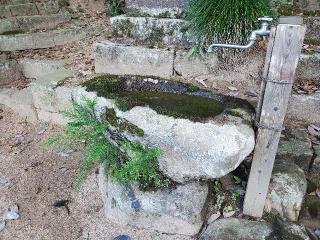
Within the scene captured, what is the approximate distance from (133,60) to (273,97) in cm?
220

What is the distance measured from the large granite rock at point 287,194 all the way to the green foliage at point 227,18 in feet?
5.34

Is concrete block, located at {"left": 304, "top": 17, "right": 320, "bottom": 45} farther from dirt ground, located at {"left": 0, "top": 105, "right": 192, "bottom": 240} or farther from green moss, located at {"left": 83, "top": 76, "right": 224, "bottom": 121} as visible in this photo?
dirt ground, located at {"left": 0, "top": 105, "right": 192, "bottom": 240}

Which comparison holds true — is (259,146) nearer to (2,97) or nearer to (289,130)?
(289,130)

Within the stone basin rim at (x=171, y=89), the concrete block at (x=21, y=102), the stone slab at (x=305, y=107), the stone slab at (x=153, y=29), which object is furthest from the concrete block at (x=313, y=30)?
the concrete block at (x=21, y=102)

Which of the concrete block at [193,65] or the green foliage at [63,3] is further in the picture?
the green foliage at [63,3]

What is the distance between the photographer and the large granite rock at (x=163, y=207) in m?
2.75

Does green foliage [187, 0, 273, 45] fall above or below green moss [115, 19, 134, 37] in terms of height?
above

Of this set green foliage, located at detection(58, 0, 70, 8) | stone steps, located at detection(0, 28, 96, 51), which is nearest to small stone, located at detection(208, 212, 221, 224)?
stone steps, located at detection(0, 28, 96, 51)

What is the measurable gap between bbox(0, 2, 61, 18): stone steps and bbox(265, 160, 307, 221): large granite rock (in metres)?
4.78

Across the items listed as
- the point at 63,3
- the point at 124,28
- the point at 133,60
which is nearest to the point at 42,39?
the point at 63,3

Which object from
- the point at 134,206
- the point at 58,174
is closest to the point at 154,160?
the point at 134,206

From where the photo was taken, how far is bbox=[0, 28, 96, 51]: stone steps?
5.09 m

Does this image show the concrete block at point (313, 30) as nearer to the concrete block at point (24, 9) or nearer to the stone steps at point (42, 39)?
the stone steps at point (42, 39)

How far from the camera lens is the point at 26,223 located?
3.03 m
